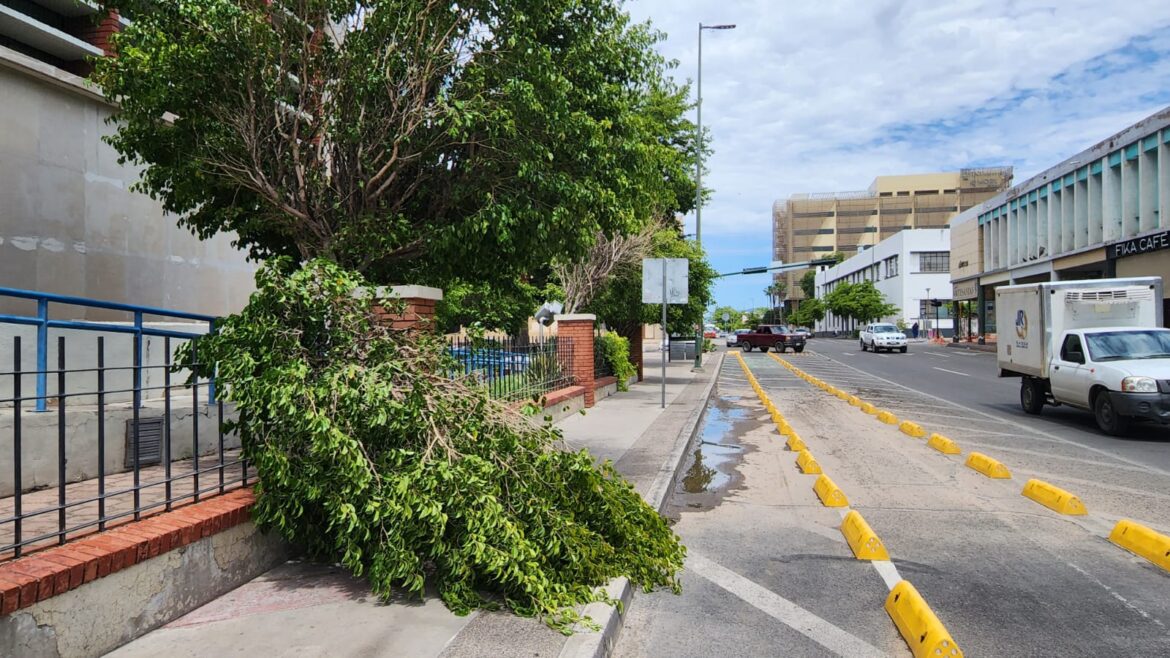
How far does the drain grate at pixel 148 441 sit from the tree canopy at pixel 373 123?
2058mm

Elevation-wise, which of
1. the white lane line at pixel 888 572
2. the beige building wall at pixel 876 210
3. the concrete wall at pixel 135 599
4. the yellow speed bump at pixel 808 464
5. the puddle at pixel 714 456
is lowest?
the puddle at pixel 714 456

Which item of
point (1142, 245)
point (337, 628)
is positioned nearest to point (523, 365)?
point (337, 628)

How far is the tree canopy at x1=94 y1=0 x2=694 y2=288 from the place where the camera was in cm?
648

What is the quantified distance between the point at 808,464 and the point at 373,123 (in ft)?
21.4

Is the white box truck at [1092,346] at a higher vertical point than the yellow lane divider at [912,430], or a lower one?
higher

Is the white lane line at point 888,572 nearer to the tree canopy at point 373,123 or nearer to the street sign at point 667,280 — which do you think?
the tree canopy at point 373,123

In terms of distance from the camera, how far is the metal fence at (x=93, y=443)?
389 cm

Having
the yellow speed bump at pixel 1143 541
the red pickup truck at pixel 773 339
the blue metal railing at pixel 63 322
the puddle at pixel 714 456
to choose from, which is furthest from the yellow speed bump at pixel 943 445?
the red pickup truck at pixel 773 339

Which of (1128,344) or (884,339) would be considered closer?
(1128,344)

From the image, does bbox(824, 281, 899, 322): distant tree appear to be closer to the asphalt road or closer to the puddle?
the puddle

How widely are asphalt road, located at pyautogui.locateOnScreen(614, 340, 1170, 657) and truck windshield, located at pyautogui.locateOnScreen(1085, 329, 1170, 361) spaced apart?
1282 millimetres

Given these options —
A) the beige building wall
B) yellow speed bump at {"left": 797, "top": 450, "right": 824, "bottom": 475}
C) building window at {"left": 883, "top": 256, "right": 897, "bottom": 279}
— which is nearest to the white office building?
building window at {"left": 883, "top": 256, "right": 897, "bottom": 279}

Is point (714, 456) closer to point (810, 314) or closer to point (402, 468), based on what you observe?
point (402, 468)

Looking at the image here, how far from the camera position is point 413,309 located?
21.5 feet
